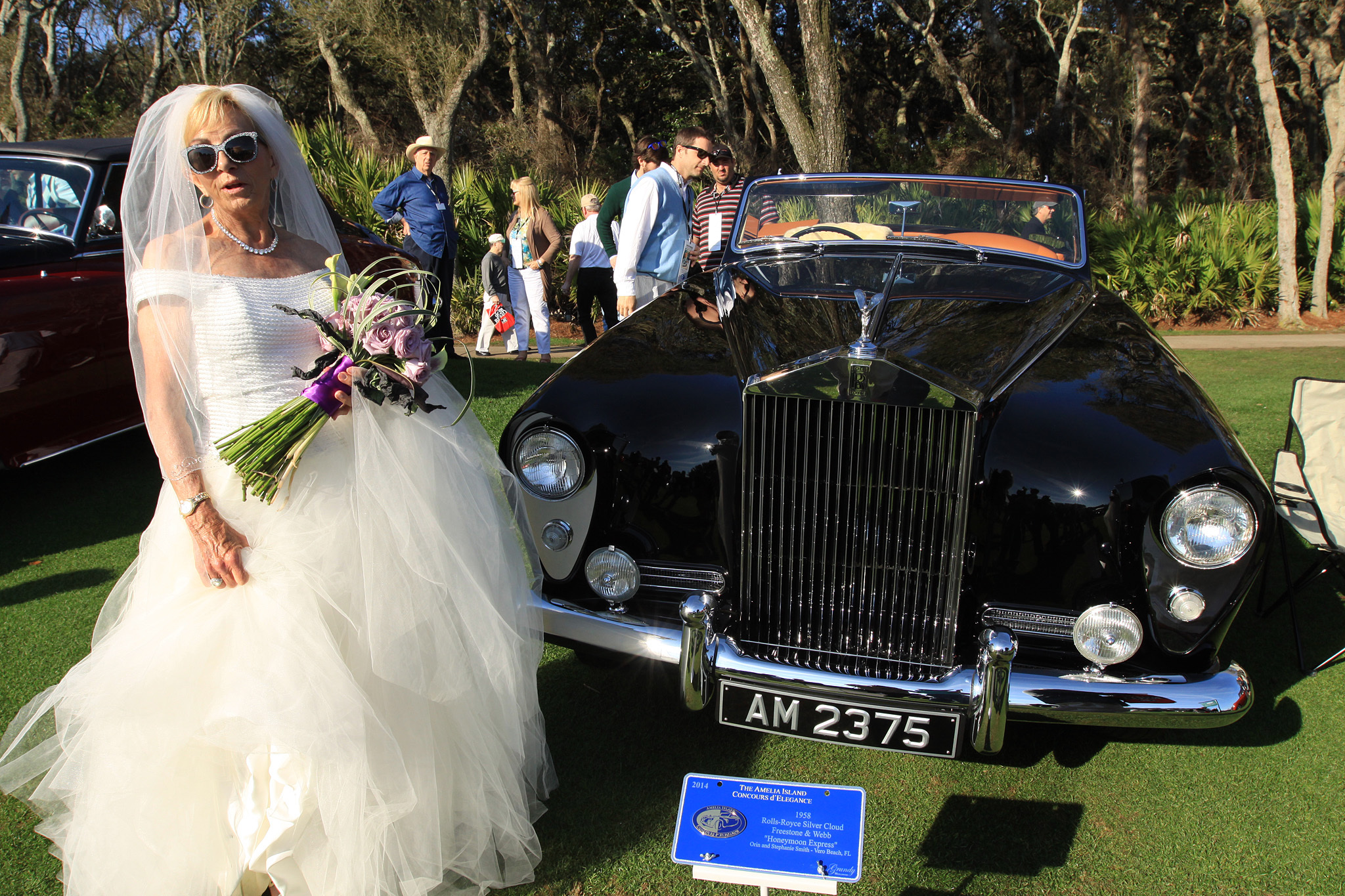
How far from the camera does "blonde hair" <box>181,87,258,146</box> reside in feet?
6.74

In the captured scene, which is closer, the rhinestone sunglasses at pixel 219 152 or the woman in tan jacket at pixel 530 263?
the rhinestone sunglasses at pixel 219 152

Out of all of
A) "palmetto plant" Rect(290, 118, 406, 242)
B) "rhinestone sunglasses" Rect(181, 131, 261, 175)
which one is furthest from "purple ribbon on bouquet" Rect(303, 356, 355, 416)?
"palmetto plant" Rect(290, 118, 406, 242)

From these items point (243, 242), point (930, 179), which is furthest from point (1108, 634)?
point (930, 179)

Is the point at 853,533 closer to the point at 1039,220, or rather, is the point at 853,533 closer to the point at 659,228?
the point at 1039,220

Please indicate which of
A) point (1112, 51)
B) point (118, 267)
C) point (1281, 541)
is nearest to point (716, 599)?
point (1281, 541)

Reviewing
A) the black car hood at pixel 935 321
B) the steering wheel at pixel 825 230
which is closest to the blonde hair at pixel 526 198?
the steering wheel at pixel 825 230

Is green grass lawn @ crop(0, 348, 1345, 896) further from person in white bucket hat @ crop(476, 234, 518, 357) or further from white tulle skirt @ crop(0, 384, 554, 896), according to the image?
person in white bucket hat @ crop(476, 234, 518, 357)

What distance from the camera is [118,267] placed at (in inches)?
196

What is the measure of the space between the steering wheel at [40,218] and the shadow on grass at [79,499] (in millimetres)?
1397

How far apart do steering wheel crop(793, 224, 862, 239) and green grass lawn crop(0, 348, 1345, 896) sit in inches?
81.0

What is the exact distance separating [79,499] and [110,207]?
163cm

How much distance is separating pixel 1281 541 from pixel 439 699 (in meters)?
3.27

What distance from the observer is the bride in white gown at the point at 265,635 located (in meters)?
1.94

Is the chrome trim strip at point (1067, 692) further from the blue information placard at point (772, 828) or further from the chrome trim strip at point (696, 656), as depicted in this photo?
the blue information placard at point (772, 828)
